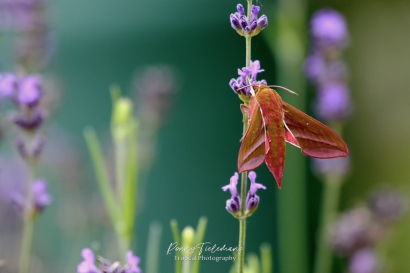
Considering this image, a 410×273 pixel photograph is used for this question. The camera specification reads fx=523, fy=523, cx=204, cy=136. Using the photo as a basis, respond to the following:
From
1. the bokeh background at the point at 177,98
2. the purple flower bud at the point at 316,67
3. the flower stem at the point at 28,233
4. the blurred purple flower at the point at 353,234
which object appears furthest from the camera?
the bokeh background at the point at 177,98

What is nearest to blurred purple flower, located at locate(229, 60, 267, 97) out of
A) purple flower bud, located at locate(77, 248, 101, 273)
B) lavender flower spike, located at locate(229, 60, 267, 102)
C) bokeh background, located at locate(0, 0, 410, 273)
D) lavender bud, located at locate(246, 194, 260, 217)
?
lavender flower spike, located at locate(229, 60, 267, 102)

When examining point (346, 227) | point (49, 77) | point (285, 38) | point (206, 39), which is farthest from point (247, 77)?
point (206, 39)

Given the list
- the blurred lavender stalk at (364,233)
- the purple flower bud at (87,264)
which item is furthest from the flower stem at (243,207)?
the blurred lavender stalk at (364,233)

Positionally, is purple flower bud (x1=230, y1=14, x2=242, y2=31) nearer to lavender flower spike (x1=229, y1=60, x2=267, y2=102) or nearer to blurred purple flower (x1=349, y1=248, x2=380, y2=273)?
lavender flower spike (x1=229, y1=60, x2=267, y2=102)

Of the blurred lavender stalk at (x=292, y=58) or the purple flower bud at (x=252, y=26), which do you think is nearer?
the purple flower bud at (x=252, y=26)

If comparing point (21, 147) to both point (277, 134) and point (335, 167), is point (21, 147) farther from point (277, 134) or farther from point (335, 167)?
point (335, 167)

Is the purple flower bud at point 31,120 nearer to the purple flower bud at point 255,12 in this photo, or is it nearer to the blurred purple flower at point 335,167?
the purple flower bud at point 255,12
